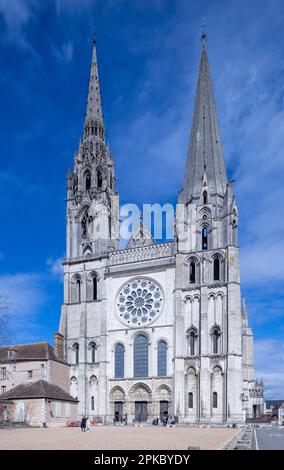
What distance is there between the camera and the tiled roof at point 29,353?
55.5m

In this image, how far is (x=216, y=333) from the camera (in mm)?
56094

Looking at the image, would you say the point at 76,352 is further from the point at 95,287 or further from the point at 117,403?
the point at 95,287

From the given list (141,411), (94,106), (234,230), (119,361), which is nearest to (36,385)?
(119,361)

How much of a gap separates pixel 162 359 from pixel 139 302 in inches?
269

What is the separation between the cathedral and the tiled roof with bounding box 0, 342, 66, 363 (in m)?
5.22

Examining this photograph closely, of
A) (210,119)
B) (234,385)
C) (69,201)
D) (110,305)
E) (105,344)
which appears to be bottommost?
(234,385)

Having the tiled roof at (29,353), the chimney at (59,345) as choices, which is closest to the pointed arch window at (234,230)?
the chimney at (59,345)

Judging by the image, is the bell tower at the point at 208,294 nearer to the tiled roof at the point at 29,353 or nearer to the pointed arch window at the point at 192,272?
the pointed arch window at the point at 192,272

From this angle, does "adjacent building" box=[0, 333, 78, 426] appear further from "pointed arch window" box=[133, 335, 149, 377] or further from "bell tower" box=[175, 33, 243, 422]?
"bell tower" box=[175, 33, 243, 422]

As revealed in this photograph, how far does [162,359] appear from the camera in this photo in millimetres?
57875

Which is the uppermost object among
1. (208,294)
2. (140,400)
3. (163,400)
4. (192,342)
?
(208,294)
